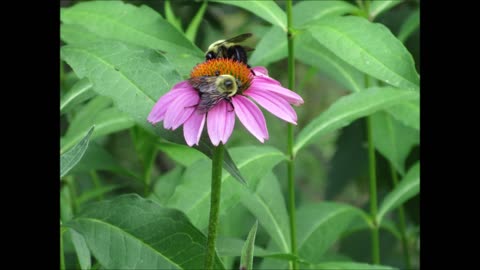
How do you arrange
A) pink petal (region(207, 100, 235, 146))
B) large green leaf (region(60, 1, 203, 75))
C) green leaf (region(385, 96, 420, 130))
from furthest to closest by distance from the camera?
green leaf (region(385, 96, 420, 130)), large green leaf (region(60, 1, 203, 75)), pink petal (region(207, 100, 235, 146))

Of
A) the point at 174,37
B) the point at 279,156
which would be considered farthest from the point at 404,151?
the point at 174,37

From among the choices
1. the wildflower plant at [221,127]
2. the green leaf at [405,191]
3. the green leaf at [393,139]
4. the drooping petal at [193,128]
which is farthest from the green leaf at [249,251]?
the green leaf at [393,139]

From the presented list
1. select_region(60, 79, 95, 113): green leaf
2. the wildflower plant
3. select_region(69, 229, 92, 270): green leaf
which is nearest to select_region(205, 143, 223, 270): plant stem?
the wildflower plant

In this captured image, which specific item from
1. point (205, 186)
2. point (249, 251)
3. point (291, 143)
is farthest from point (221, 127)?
point (291, 143)

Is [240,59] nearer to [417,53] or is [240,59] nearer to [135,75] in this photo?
[135,75]

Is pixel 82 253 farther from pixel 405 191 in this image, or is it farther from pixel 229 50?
pixel 405 191

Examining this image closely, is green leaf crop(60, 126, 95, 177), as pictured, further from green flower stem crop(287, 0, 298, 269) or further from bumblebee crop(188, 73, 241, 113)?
green flower stem crop(287, 0, 298, 269)
